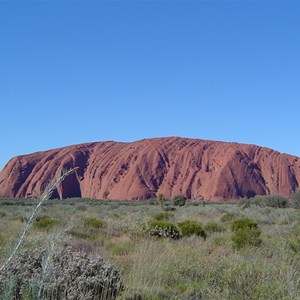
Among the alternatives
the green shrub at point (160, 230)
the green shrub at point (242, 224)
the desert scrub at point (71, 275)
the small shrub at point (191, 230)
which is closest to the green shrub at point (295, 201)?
the green shrub at point (242, 224)

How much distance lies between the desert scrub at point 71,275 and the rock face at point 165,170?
7732 cm

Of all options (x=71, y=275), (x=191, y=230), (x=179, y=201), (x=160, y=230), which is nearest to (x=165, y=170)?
(x=179, y=201)

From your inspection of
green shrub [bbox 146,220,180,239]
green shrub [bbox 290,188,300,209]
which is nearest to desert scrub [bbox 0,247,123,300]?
green shrub [bbox 146,220,180,239]

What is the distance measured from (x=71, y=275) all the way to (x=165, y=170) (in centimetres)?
8680

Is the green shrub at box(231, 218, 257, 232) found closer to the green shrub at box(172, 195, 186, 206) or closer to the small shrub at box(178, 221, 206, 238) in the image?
the small shrub at box(178, 221, 206, 238)

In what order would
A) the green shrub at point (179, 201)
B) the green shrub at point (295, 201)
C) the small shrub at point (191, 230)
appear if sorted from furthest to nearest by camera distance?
the green shrub at point (179, 201)
the green shrub at point (295, 201)
the small shrub at point (191, 230)

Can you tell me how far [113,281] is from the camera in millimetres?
6383

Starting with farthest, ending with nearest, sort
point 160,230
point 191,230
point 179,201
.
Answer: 1. point 179,201
2. point 191,230
3. point 160,230

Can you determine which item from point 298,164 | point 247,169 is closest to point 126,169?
point 247,169

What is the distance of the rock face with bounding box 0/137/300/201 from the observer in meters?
86.6

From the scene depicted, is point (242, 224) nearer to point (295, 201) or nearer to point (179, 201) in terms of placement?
point (295, 201)

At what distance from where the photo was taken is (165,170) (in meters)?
92.8

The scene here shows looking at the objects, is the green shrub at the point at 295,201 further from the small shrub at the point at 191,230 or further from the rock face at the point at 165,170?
the rock face at the point at 165,170

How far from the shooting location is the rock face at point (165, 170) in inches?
3408
